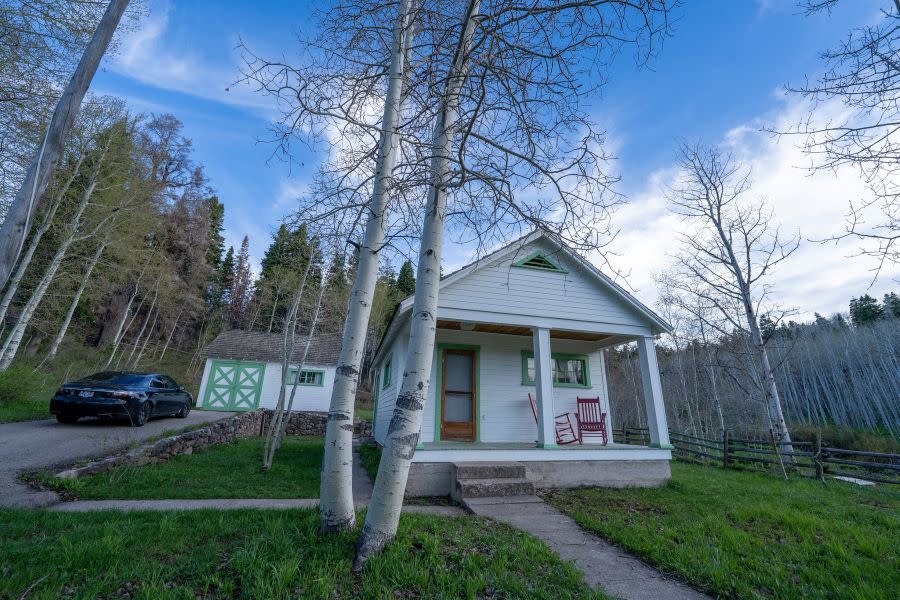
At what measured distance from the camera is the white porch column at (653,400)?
7.47 m

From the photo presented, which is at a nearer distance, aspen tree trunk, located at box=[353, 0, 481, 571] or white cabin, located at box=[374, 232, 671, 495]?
aspen tree trunk, located at box=[353, 0, 481, 571]

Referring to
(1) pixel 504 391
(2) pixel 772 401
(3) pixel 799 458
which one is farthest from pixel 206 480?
(3) pixel 799 458

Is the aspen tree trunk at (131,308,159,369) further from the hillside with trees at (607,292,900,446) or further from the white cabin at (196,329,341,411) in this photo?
the hillside with trees at (607,292,900,446)

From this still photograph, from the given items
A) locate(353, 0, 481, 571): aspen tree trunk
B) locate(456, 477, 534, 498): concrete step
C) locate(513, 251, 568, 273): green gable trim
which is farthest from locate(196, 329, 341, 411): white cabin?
locate(353, 0, 481, 571): aspen tree trunk

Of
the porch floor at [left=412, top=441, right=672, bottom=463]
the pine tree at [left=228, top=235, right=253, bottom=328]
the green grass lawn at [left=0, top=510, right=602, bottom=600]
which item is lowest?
the green grass lawn at [left=0, top=510, right=602, bottom=600]

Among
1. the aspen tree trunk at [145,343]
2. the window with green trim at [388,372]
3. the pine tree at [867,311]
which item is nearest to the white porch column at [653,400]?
the window with green trim at [388,372]

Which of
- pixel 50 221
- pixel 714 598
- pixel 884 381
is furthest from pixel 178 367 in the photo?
pixel 884 381

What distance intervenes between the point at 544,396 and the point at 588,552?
3371mm

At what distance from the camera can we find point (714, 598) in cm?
298

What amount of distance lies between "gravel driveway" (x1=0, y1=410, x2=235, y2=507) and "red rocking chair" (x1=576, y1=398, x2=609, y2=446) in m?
9.01

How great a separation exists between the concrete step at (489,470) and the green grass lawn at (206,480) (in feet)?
7.83

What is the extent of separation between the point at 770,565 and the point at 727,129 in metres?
6.22

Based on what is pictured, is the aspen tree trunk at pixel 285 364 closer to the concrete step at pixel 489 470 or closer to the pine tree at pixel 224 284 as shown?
the concrete step at pixel 489 470

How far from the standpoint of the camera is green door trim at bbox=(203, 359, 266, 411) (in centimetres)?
1703
